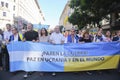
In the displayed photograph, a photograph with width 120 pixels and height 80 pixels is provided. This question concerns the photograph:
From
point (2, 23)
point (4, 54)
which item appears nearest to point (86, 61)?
point (4, 54)

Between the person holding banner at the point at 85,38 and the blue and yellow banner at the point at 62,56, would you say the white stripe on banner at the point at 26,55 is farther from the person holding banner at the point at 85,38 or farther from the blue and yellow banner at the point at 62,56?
the person holding banner at the point at 85,38

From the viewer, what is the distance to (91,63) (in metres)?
9.80

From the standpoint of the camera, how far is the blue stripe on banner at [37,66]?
954cm

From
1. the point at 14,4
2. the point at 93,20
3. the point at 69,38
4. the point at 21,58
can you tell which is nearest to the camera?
the point at 21,58

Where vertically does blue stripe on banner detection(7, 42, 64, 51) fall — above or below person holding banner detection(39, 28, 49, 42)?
below

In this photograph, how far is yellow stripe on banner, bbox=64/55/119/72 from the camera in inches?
381

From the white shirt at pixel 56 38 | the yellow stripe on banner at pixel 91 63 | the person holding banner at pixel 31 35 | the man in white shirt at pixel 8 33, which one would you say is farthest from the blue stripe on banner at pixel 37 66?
the man in white shirt at pixel 8 33

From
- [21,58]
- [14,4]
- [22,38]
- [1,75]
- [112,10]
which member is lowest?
[1,75]

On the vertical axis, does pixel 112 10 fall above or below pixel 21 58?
above

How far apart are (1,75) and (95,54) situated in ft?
11.1

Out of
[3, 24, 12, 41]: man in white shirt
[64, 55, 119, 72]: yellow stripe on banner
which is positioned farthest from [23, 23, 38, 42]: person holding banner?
[3, 24, 12, 41]: man in white shirt

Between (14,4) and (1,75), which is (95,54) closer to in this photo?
(1,75)

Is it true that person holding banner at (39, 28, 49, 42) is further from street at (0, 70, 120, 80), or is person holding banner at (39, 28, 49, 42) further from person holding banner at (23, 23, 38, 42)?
street at (0, 70, 120, 80)

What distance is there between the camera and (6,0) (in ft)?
262
